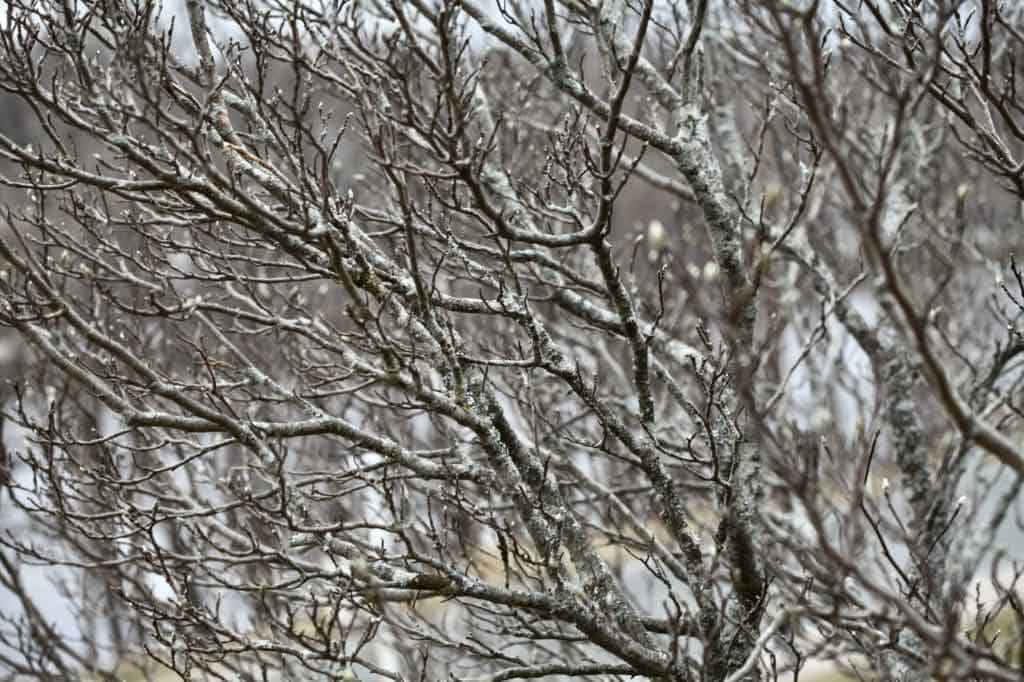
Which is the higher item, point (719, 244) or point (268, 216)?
point (719, 244)

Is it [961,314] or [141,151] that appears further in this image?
[961,314]

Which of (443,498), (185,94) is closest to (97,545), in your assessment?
(443,498)

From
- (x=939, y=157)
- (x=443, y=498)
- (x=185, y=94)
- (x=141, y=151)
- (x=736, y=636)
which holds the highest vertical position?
(x=939, y=157)

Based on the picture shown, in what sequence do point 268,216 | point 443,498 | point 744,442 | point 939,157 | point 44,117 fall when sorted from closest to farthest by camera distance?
point 268,216 → point 44,117 → point 443,498 → point 744,442 → point 939,157

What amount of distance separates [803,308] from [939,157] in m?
1.82

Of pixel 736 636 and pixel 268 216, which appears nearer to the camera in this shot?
pixel 268 216

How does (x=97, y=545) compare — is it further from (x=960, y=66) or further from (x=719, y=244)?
(x=960, y=66)

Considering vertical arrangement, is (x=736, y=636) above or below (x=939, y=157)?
below

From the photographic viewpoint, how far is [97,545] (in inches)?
237

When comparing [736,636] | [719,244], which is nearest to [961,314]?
[719,244]

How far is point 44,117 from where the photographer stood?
3443 mm

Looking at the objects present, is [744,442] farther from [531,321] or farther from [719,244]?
[531,321]

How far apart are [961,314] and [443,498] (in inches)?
286

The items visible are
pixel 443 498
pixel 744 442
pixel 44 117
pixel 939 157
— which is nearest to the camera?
pixel 44 117
